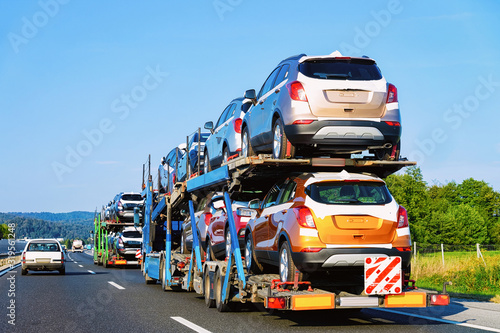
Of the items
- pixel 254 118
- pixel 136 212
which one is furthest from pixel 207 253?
pixel 136 212

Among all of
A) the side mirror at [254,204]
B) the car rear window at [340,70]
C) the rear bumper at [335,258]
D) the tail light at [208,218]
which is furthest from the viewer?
the tail light at [208,218]

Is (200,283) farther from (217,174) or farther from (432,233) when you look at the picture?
(432,233)

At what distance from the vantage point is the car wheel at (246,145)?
12.0 meters

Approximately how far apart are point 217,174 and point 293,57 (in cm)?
276

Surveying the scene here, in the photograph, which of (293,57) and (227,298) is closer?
(293,57)

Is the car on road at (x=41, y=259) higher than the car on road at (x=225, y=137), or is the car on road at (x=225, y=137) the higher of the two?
the car on road at (x=225, y=137)

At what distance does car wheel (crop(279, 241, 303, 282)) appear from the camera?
9.12 metres

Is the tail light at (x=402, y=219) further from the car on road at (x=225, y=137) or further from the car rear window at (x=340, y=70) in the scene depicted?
the car on road at (x=225, y=137)

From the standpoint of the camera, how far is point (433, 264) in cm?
2177

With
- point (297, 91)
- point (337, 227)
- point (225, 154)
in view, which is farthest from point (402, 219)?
point (225, 154)

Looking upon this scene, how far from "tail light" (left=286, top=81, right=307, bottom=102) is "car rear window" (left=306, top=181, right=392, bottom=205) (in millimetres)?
1339

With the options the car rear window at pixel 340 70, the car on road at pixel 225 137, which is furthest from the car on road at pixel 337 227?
the car on road at pixel 225 137

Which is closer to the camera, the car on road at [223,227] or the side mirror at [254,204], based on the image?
the side mirror at [254,204]

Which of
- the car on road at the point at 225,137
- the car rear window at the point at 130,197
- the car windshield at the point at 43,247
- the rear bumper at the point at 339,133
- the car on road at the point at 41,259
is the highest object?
the car on road at the point at 225,137
